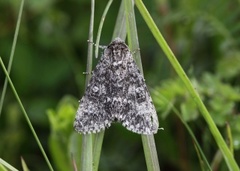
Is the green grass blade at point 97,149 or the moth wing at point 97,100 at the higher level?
the moth wing at point 97,100

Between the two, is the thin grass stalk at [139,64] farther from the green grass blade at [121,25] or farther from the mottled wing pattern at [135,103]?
the mottled wing pattern at [135,103]

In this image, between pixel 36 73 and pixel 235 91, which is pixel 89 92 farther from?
pixel 36 73

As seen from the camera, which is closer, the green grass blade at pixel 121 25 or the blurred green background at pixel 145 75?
the green grass blade at pixel 121 25

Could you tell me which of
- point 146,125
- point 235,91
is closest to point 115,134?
point 235,91

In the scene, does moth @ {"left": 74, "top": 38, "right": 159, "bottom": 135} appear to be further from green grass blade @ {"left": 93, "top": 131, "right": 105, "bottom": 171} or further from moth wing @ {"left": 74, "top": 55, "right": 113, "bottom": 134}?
green grass blade @ {"left": 93, "top": 131, "right": 105, "bottom": 171}

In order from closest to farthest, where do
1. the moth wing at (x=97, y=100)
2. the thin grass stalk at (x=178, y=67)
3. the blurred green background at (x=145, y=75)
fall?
the thin grass stalk at (x=178, y=67)
the moth wing at (x=97, y=100)
the blurred green background at (x=145, y=75)

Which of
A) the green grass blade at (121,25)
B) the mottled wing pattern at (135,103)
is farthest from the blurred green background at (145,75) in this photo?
the green grass blade at (121,25)
